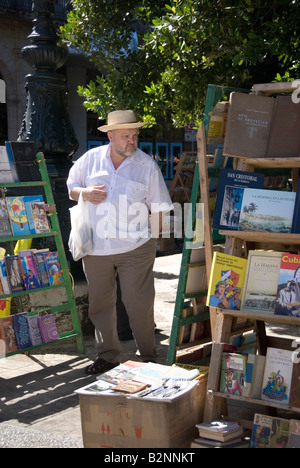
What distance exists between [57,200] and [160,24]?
1.91 meters

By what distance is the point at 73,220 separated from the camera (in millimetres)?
5113

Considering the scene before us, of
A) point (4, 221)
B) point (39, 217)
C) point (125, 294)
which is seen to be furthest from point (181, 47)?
point (125, 294)

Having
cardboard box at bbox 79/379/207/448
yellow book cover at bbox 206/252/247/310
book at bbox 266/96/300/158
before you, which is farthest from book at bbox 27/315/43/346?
book at bbox 266/96/300/158

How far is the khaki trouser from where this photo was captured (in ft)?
16.7

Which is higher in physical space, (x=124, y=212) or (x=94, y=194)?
(x=94, y=194)

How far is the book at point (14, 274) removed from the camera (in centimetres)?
538

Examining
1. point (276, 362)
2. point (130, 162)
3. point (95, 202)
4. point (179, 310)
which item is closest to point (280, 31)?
point (130, 162)

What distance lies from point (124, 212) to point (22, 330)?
128 centimetres

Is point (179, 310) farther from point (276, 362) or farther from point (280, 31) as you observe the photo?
point (280, 31)

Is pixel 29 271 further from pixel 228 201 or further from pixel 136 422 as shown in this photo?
pixel 136 422

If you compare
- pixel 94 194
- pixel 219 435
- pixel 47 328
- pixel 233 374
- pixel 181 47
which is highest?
pixel 181 47

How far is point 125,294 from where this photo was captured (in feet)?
16.9

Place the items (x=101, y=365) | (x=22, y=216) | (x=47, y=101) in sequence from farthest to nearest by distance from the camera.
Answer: (x=47, y=101) < (x=22, y=216) < (x=101, y=365)

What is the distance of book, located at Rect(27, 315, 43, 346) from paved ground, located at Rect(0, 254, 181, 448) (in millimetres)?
242
